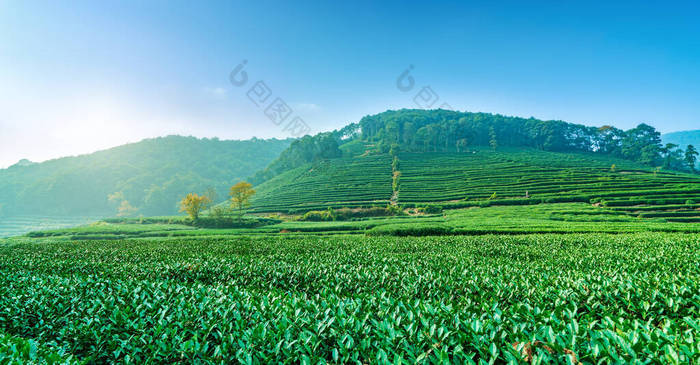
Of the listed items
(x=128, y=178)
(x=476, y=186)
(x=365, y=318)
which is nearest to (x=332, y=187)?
(x=476, y=186)

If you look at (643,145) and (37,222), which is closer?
(37,222)

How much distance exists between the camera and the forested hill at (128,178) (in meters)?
113

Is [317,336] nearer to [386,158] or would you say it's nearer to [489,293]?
[489,293]

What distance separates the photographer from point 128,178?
439 ft

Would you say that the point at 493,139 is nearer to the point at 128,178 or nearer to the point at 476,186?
the point at 476,186

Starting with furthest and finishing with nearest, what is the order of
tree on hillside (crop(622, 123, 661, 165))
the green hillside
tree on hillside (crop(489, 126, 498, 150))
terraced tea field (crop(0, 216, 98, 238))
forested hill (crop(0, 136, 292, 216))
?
forested hill (crop(0, 136, 292, 216)), tree on hillside (crop(489, 126, 498, 150)), tree on hillside (crop(622, 123, 661, 165)), terraced tea field (crop(0, 216, 98, 238)), the green hillside

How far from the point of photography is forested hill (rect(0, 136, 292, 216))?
11319cm

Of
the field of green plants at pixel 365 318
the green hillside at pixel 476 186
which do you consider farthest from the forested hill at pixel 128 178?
the field of green plants at pixel 365 318

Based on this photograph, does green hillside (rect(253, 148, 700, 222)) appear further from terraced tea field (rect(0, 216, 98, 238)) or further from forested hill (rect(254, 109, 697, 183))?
terraced tea field (rect(0, 216, 98, 238))

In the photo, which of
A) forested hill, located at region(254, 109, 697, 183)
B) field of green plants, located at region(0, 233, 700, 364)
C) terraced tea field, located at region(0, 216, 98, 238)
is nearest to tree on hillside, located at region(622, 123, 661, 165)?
forested hill, located at region(254, 109, 697, 183)

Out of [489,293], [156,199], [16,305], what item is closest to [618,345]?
[489,293]

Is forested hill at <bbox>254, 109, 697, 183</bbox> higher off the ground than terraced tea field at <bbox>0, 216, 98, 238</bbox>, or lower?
higher

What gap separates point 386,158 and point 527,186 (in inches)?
1873

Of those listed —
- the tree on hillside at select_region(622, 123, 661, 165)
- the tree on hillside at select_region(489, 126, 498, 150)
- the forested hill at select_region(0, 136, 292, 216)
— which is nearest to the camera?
the tree on hillside at select_region(622, 123, 661, 165)
